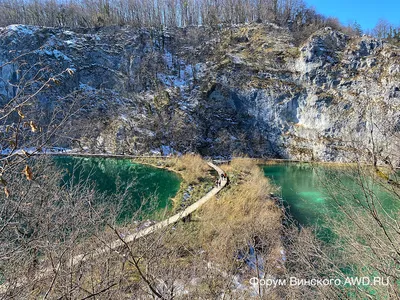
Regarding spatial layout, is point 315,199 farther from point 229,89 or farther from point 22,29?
point 22,29

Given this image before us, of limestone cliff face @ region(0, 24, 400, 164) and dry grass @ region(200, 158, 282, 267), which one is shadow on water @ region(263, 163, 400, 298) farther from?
limestone cliff face @ region(0, 24, 400, 164)

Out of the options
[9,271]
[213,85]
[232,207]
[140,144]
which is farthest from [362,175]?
[213,85]

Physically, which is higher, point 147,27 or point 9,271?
point 147,27

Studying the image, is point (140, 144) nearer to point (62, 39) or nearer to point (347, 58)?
point (62, 39)

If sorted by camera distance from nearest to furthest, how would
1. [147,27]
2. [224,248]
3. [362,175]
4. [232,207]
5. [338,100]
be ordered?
[362,175] < [224,248] < [232,207] < [338,100] < [147,27]

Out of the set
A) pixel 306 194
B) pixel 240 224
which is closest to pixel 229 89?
pixel 306 194

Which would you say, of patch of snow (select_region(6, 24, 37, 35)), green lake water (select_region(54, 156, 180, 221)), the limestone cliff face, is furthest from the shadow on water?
patch of snow (select_region(6, 24, 37, 35))

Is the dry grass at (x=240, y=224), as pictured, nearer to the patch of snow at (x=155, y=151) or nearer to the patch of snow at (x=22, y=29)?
the patch of snow at (x=155, y=151)
